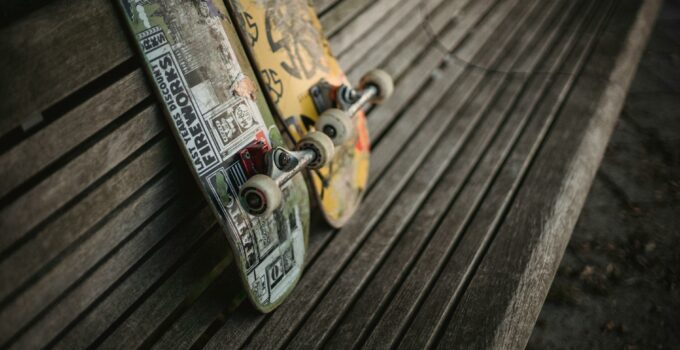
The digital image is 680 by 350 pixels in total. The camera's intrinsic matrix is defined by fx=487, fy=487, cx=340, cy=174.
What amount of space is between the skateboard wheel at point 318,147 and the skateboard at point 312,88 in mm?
184

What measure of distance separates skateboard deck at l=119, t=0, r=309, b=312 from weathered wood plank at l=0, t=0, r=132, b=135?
0.25 ft

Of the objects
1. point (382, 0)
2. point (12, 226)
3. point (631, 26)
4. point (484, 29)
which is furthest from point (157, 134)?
point (631, 26)

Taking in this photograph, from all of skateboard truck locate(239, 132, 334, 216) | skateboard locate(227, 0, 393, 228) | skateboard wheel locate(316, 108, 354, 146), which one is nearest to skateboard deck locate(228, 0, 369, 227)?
skateboard locate(227, 0, 393, 228)

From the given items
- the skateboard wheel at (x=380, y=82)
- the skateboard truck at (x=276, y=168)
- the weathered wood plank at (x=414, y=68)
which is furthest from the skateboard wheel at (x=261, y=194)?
the weathered wood plank at (x=414, y=68)

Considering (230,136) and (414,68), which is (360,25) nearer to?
(414,68)

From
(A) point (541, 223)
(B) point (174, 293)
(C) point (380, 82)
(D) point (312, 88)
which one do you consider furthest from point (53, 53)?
(A) point (541, 223)

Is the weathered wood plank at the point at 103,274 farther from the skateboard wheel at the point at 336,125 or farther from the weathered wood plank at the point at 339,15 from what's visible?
the weathered wood plank at the point at 339,15

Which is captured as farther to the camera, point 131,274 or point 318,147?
point 318,147

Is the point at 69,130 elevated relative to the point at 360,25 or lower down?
elevated

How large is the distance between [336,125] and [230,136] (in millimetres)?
405

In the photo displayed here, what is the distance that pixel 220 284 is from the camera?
5.26 ft

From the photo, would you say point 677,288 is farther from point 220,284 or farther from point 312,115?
point 220,284

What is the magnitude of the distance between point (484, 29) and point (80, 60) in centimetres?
257

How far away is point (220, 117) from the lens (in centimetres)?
147
